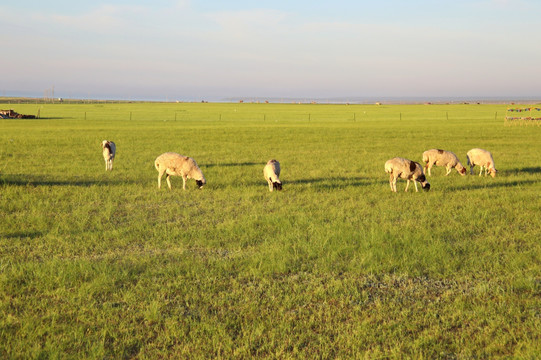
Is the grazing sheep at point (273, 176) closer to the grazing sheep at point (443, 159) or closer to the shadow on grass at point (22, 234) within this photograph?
the grazing sheep at point (443, 159)

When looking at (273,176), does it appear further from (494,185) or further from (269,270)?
(494,185)

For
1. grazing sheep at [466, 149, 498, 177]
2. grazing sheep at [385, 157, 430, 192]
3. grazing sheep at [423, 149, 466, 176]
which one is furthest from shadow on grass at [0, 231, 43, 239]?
grazing sheep at [466, 149, 498, 177]

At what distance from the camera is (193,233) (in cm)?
1162

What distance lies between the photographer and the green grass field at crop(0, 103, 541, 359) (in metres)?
6.48

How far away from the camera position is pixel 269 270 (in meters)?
9.09

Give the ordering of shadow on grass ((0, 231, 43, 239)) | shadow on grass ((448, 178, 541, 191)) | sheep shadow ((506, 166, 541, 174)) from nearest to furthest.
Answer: shadow on grass ((0, 231, 43, 239))
shadow on grass ((448, 178, 541, 191))
sheep shadow ((506, 166, 541, 174))

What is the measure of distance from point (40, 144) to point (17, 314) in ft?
107

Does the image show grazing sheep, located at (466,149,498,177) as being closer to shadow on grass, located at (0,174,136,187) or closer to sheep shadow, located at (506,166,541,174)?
sheep shadow, located at (506,166,541,174)

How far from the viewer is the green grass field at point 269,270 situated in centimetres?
648

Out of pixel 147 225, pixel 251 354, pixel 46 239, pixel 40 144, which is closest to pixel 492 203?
pixel 147 225

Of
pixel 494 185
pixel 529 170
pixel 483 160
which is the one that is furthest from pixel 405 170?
pixel 529 170

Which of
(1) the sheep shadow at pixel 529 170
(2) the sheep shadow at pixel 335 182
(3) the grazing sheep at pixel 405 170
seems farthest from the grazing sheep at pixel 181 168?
(1) the sheep shadow at pixel 529 170

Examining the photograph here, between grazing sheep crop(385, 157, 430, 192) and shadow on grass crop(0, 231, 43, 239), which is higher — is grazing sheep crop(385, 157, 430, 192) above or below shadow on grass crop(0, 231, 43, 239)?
above

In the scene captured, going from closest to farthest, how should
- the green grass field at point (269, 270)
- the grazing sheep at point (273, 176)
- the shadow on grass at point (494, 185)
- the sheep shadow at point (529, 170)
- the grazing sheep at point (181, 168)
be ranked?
the green grass field at point (269, 270) < the grazing sheep at point (273, 176) < the grazing sheep at point (181, 168) < the shadow on grass at point (494, 185) < the sheep shadow at point (529, 170)
